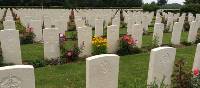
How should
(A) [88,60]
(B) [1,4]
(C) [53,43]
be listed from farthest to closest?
(B) [1,4] < (C) [53,43] < (A) [88,60]

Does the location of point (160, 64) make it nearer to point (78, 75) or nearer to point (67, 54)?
point (78, 75)

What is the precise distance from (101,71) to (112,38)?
5.54 m

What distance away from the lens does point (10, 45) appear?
8.89m

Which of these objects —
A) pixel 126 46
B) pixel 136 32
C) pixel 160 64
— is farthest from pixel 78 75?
pixel 136 32

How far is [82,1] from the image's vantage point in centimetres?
5144

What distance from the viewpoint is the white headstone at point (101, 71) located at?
536cm

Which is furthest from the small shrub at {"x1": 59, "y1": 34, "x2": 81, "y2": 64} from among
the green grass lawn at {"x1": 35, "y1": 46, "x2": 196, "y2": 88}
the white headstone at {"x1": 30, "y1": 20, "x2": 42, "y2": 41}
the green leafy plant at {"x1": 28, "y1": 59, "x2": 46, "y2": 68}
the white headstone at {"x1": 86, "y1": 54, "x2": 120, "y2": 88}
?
the white headstone at {"x1": 86, "y1": 54, "x2": 120, "y2": 88}

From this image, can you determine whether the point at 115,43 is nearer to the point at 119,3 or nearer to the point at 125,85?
the point at 125,85

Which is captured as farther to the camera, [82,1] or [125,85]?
[82,1]

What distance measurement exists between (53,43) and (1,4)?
139 feet

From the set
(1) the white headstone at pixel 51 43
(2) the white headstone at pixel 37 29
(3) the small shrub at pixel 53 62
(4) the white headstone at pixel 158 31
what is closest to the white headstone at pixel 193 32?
(4) the white headstone at pixel 158 31

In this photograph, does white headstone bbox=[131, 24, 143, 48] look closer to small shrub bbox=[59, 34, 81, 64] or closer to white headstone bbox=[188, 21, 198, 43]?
small shrub bbox=[59, 34, 81, 64]

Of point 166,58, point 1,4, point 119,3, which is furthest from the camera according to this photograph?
point 119,3

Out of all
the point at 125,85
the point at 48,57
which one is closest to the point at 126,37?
the point at 48,57
